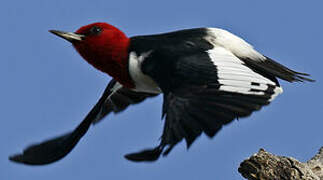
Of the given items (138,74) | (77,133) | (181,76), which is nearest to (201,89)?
(181,76)

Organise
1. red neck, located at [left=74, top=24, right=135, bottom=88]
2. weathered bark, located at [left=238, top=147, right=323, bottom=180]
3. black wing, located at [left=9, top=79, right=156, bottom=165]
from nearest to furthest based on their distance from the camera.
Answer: weathered bark, located at [left=238, top=147, right=323, bottom=180] → red neck, located at [left=74, top=24, right=135, bottom=88] → black wing, located at [left=9, top=79, right=156, bottom=165]

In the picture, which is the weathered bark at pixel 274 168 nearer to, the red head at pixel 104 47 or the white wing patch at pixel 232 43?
the white wing patch at pixel 232 43

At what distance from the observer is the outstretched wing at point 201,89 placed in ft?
11.3

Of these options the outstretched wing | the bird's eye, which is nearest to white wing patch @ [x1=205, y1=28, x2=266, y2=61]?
the outstretched wing

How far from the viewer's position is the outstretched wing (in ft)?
11.3

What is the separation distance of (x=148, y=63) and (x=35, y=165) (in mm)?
1113

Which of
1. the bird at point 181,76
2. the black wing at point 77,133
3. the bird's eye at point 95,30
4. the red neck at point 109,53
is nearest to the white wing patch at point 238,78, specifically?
the bird at point 181,76

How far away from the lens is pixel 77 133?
458 centimetres

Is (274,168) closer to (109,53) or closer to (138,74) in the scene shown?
(138,74)

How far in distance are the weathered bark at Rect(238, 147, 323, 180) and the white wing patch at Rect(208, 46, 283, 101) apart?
41 centimetres

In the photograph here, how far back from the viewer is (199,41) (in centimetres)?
413

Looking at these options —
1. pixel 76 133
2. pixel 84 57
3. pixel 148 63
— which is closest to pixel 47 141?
pixel 76 133

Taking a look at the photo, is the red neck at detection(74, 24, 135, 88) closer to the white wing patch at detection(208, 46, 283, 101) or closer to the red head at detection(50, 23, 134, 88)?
the red head at detection(50, 23, 134, 88)

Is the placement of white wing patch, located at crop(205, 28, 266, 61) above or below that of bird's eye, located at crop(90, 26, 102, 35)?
below
